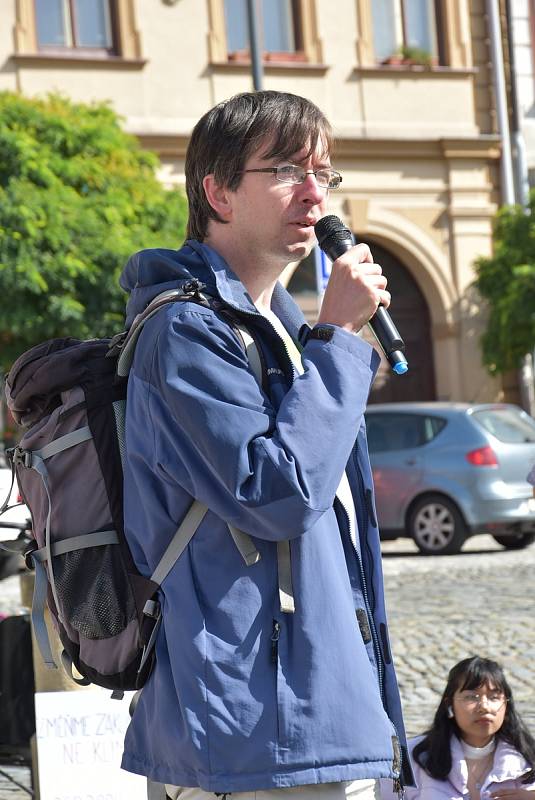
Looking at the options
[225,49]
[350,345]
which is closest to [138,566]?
[350,345]

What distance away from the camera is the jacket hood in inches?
103

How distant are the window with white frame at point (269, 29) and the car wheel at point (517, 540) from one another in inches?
471

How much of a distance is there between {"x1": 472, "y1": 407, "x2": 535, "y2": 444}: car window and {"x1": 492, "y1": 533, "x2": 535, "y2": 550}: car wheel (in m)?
1.06

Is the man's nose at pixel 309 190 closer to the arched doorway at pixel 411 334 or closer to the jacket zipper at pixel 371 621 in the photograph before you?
the jacket zipper at pixel 371 621

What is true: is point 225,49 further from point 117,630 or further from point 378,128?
point 117,630


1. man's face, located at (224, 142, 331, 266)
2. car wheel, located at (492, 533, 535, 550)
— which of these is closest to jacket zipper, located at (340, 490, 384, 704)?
man's face, located at (224, 142, 331, 266)

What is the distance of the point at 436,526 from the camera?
1552 cm

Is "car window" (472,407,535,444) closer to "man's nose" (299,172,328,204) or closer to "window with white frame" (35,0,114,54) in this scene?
"window with white frame" (35,0,114,54)

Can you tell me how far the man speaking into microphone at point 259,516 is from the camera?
7.79ft

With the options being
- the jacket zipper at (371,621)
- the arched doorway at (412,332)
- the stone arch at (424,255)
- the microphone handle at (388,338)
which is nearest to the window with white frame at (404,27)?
the stone arch at (424,255)

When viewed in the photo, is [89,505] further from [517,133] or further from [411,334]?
[517,133]

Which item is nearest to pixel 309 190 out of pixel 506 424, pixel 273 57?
pixel 506 424

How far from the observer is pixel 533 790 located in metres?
4.85

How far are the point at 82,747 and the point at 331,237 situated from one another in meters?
2.51
